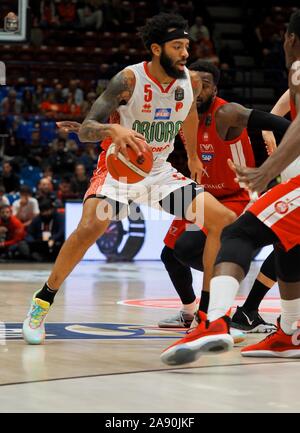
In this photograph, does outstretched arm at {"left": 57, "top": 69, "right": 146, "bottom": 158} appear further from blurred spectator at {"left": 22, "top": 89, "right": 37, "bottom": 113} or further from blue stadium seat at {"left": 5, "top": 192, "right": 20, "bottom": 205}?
blurred spectator at {"left": 22, "top": 89, "right": 37, "bottom": 113}

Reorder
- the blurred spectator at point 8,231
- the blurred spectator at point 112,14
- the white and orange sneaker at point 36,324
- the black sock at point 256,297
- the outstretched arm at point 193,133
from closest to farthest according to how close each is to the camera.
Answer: the white and orange sneaker at point 36,324 → the outstretched arm at point 193,133 → the black sock at point 256,297 → the blurred spectator at point 8,231 → the blurred spectator at point 112,14

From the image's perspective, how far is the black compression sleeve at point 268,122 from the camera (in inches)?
198

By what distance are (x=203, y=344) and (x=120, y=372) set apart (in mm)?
456

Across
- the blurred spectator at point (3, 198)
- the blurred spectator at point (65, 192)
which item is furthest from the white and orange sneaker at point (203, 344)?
the blurred spectator at point (65, 192)

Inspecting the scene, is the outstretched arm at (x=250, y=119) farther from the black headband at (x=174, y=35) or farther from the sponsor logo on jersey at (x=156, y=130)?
the black headband at (x=174, y=35)

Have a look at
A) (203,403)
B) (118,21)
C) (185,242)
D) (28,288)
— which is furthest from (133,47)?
(203,403)

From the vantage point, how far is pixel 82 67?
1997 cm

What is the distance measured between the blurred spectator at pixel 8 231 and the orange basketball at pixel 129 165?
9.09m

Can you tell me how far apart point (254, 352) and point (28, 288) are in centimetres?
473

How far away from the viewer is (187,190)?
540 centimetres

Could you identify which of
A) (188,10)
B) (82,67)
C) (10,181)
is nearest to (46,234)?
(10,181)

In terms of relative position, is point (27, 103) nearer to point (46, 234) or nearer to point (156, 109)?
point (46, 234)

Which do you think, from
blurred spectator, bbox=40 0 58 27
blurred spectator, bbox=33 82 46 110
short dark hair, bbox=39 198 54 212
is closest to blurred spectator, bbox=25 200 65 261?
short dark hair, bbox=39 198 54 212

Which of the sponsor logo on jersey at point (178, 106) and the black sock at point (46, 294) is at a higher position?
the sponsor logo on jersey at point (178, 106)
